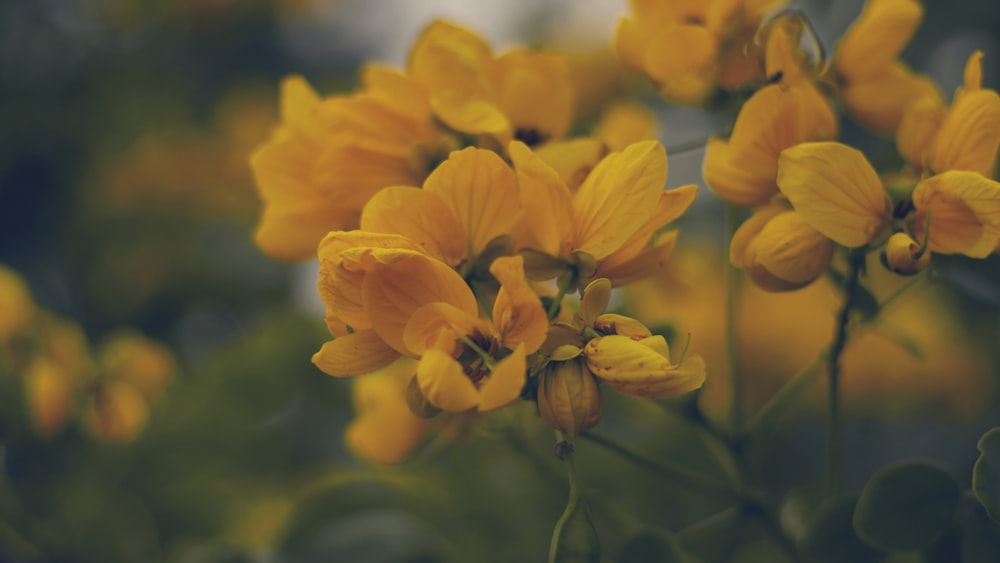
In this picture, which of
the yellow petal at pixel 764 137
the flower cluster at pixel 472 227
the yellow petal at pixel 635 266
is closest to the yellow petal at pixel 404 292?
the flower cluster at pixel 472 227

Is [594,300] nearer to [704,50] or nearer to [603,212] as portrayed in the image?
[603,212]

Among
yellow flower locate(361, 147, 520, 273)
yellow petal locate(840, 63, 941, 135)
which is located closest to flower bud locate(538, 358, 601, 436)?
yellow flower locate(361, 147, 520, 273)

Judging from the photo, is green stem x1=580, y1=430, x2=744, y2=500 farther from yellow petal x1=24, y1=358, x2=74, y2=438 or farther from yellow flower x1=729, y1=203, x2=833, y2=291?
yellow petal x1=24, y1=358, x2=74, y2=438

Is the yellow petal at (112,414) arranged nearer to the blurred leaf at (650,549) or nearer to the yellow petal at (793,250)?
the blurred leaf at (650,549)

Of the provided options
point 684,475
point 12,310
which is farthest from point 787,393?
point 12,310

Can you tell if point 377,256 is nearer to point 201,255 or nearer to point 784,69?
point 784,69
